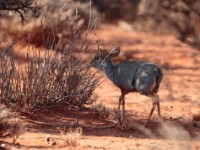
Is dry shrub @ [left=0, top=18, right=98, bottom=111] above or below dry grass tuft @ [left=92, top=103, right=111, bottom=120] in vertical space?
above

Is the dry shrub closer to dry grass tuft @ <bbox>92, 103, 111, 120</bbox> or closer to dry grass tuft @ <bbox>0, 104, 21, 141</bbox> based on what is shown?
dry grass tuft @ <bbox>92, 103, 111, 120</bbox>

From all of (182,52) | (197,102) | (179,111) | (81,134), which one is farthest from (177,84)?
(81,134)

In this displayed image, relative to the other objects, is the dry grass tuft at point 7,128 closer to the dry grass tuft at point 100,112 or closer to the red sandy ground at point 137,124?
the red sandy ground at point 137,124

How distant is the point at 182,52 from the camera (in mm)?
16812

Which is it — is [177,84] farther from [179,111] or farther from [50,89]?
[50,89]

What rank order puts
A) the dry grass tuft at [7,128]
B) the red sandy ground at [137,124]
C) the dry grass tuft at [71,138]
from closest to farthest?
1. the dry grass tuft at [7,128]
2. the dry grass tuft at [71,138]
3. the red sandy ground at [137,124]

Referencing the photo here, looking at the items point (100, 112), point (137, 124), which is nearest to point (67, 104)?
point (100, 112)

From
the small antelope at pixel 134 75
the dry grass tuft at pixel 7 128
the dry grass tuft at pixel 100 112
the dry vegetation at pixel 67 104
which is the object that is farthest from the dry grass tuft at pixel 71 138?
the dry grass tuft at pixel 100 112

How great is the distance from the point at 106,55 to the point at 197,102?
2.77m

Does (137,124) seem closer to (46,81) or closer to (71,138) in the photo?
(46,81)

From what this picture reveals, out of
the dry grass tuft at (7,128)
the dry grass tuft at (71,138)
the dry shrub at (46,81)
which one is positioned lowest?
the dry grass tuft at (71,138)

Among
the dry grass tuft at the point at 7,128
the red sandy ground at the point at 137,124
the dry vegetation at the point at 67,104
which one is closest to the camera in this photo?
the dry grass tuft at the point at 7,128

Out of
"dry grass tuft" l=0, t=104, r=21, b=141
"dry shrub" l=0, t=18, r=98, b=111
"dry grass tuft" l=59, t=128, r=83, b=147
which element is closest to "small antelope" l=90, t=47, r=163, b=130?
"dry shrub" l=0, t=18, r=98, b=111

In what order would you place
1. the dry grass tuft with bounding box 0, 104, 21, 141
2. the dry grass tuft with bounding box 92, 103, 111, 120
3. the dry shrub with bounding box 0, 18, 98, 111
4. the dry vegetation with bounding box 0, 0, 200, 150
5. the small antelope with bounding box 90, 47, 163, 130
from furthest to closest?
the dry grass tuft with bounding box 92, 103, 111, 120
the dry shrub with bounding box 0, 18, 98, 111
the small antelope with bounding box 90, 47, 163, 130
the dry vegetation with bounding box 0, 0, 200, 150
the dry grass tuft with bounding box 0, 104, 21, 141
